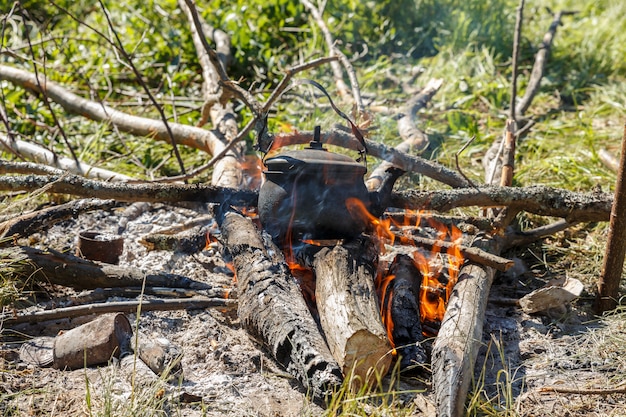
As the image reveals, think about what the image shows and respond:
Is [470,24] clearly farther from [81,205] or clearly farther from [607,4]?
[81,205]

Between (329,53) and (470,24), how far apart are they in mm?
1886

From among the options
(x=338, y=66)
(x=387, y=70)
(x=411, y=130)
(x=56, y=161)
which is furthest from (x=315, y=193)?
(x=387, y=70)

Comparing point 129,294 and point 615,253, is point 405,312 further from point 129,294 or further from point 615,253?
point 129,294

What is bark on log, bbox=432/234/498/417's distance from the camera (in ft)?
8.96

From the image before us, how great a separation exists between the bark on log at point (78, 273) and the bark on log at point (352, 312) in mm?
895

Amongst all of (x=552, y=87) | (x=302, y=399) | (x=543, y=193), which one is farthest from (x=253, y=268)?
(x=552, y=87)

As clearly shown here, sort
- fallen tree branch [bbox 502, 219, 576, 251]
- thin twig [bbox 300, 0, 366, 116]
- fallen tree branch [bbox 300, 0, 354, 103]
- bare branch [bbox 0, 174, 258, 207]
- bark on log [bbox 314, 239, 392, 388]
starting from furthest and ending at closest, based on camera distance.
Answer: fallen tree branch [bbox 300, 0, 354, 103]
thin twig [bbox 300, 0, 366, 116]
fallen tree branch [bbox 502, 219, 576, 251]
bare branch [bbox 0, 174, 258, 207]
bark on log [bbox 314, 239, 392, 388]

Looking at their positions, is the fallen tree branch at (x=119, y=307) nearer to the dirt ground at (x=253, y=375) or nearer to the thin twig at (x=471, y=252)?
the dirt ground at (x=253, y=375)

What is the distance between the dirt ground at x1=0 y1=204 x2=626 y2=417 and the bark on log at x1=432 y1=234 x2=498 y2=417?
0.34 ft

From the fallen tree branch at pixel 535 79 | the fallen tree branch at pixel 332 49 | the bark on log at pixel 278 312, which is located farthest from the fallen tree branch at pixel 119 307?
the fallen tree branch at pixel 535 79

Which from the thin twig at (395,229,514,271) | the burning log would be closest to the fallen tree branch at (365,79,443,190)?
the thin twig at (395,229,514,271)

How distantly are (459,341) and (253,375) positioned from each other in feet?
3.18

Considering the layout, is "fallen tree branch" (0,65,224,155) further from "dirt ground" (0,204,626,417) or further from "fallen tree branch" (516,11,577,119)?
"fallen tree branch" (516,11,577,119)

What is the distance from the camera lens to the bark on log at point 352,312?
290 cm
